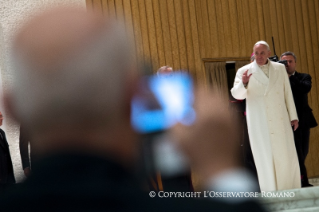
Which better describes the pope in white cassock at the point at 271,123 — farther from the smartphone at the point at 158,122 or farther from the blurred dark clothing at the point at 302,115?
the smartphone at the point at 158,122

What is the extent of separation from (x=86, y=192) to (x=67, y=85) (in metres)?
0.11

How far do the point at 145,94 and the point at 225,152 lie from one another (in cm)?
25

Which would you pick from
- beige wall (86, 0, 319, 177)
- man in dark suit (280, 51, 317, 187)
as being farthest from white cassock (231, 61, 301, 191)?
beige wall (86, 0, 319, 177)

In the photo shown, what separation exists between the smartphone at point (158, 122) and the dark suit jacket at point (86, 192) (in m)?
0.10

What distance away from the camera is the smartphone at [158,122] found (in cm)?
53

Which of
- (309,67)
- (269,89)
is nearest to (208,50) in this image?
(309,67)

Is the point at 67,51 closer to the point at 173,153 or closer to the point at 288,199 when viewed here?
the point at 173,153

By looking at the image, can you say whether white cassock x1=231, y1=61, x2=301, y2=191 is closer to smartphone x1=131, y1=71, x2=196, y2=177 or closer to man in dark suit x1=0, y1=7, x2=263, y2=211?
smartphone x1=131, y1=71, x2=196, y2=177

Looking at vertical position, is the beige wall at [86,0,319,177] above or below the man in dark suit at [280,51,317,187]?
above

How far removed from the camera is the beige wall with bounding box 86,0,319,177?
21.0 ft

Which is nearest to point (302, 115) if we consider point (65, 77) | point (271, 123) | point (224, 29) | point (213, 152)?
point (271, 123)

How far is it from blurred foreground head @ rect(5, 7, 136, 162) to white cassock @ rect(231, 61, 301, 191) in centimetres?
328

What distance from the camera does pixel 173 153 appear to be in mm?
621

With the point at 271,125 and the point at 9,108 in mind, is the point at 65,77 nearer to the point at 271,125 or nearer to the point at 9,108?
the point at 9,108
